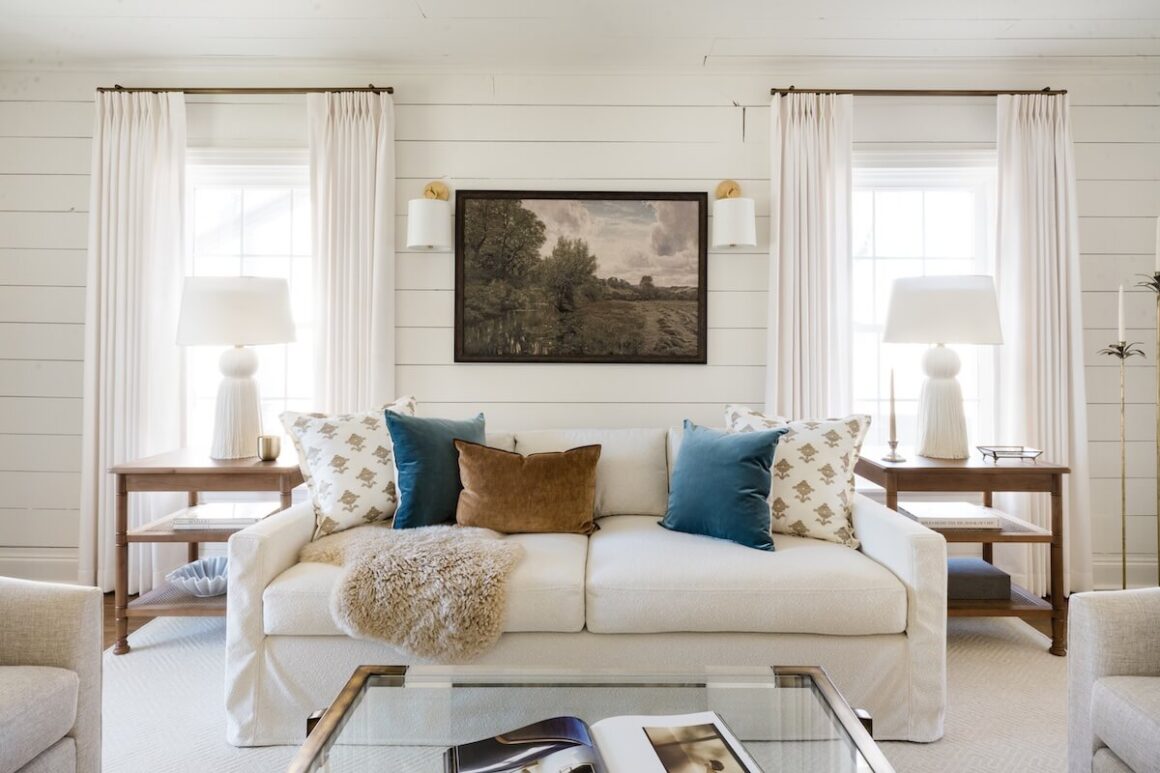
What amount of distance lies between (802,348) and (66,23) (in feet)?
11.5

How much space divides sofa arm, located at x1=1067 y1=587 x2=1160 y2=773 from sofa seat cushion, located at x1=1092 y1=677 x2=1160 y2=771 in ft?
0.11

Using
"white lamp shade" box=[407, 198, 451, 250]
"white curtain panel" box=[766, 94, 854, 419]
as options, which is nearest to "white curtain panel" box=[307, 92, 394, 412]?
"white lamp shade" box=[407, 198, 451, 250]

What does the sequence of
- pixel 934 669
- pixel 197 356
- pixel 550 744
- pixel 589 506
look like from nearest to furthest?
pixel 550 744
pixel 934 669
pixel 589 506
pixel 197 356

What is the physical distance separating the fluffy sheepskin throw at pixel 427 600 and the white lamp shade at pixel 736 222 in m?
1.87

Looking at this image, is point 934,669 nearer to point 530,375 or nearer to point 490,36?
point 530,375

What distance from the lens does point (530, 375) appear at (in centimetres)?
338

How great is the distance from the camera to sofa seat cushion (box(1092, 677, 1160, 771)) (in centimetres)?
132

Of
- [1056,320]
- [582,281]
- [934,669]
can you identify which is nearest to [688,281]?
[582,281]

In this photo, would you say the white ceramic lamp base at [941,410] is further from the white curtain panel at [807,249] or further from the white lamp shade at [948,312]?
the white curtain panel at [807,249]

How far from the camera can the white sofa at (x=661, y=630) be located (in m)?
2.01

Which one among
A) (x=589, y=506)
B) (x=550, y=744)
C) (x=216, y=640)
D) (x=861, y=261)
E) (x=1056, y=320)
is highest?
(x=861, y=261)

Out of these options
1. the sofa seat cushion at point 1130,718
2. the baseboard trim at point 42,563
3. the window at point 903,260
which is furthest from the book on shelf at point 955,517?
the baseboard trim at point 42,563

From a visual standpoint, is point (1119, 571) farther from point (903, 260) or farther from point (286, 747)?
point (286, 747)

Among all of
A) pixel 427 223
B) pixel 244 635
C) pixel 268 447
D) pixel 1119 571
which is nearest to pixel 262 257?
pixel 427 223
